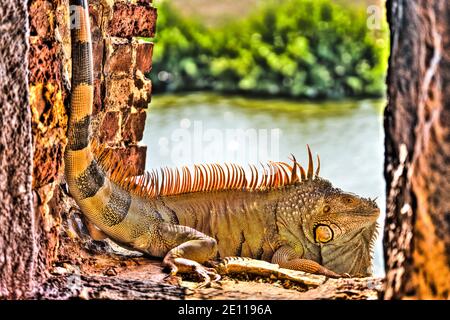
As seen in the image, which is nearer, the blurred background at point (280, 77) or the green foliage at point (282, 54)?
the blurred background at point (280, 77)

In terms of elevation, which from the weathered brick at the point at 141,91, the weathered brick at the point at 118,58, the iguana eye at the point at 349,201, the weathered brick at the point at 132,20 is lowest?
the iguana eye at the point at 349,201

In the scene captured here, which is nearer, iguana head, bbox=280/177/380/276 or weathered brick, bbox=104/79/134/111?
iguana head, bbox=280/177/380/276

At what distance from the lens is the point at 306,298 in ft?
8.71

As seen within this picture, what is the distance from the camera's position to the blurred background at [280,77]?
219 inches

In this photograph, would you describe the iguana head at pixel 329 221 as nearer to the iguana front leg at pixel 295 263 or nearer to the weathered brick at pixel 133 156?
the iguana front leg at pixel 295 263

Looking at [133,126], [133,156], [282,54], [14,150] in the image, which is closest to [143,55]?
[133,126]

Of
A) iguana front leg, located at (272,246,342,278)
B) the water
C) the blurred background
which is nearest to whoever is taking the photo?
iguana front leg, located at (272,246,342,278)

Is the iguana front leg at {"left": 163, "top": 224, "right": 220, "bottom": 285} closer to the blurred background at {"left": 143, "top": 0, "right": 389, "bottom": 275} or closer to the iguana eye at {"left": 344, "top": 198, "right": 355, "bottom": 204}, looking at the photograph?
the iguana eye at {"left": 344, "top": 198, "right": 355, "bottom": 204}

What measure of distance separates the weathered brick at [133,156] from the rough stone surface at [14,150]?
1145 millimetres

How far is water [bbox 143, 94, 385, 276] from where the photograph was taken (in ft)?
17.2

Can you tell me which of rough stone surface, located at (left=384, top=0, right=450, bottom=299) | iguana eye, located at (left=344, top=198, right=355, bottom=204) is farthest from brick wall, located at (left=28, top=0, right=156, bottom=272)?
rough stone surface, located at (left=384, top=0, right=450, bottom=299)

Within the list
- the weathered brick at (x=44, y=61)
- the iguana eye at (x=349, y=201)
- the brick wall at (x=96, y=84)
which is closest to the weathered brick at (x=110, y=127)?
the brick wall at (x=96, y=84)

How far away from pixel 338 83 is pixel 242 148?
3.80ft
